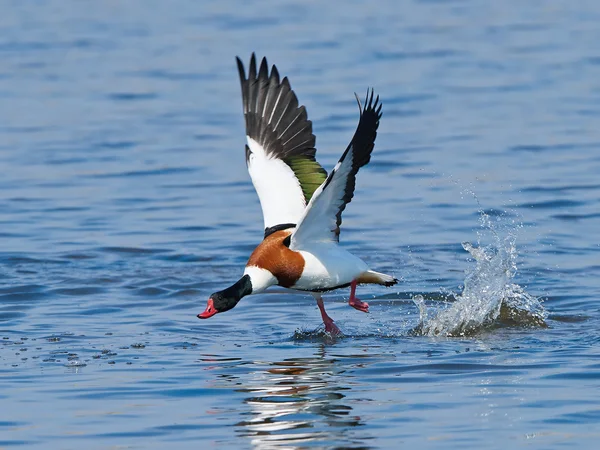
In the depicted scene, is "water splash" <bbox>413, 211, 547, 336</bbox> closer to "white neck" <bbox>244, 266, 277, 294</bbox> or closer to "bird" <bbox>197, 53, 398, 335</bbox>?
"bird" <bbox>197, 53, 398, 335</bbox>

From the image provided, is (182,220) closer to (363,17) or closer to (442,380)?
(442,380)

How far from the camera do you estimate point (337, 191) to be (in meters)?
8.66

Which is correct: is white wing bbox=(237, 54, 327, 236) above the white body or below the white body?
above

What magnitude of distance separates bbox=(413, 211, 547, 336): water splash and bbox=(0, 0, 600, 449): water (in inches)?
0.9

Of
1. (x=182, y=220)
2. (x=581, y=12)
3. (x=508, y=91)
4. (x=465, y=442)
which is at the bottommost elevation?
(x=465, y=442)

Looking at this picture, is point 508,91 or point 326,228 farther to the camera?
point 508,91

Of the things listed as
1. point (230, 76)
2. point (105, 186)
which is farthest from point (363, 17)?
point (105, 186)

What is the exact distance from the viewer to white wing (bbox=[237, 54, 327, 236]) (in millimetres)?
9906

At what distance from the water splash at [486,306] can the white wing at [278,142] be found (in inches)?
49.5

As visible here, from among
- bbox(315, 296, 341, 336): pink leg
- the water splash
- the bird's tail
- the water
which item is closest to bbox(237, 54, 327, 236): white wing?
the bird's tail

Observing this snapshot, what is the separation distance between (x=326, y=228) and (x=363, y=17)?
16.4 meters

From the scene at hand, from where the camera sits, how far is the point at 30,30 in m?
24.7

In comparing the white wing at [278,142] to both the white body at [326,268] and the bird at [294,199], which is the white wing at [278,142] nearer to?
the bird at [294,199]

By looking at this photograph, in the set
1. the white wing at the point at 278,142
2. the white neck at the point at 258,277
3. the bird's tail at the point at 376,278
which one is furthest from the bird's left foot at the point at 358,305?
the white wing at the point at 278,142
